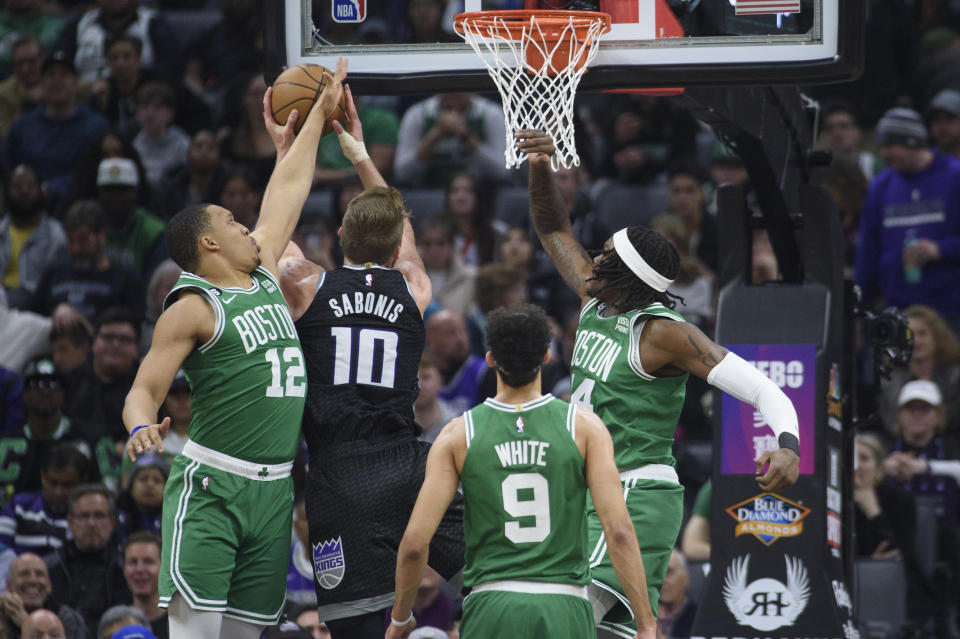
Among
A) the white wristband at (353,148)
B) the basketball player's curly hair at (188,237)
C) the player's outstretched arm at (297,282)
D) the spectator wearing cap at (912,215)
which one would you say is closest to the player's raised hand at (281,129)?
the white wristband at (353,148)

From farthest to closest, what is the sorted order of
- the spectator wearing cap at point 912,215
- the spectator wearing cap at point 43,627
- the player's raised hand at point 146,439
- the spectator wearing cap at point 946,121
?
the spectator wearing cap at point 946,121 < the spectator wearing cap at point 912,215 < the spectator wearing cap at point 43,627 < the player's raised hand at point 146,439

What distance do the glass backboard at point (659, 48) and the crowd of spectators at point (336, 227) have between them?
1.28 m

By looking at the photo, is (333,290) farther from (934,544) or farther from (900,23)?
(900,23)

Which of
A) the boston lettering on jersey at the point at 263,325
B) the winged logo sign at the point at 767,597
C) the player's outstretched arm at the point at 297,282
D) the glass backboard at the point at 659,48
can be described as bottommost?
the winged logo sign at the point at 767,597

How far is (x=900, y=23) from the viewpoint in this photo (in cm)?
1375

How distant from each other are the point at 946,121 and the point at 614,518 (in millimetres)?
7825

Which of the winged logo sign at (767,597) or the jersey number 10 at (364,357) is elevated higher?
the jersey number 10 at (364,357)

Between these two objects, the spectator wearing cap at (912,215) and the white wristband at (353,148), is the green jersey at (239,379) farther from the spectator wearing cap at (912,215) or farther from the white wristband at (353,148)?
the spectator wearing cap at (912,215)

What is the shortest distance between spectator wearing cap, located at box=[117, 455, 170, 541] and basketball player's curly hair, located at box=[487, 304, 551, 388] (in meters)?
4.58

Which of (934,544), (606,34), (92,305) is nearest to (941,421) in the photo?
(934,544)

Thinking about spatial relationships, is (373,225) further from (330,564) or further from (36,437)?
(36,437)

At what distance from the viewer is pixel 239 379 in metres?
6.08

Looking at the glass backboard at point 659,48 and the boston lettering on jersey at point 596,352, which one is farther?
the glass backboard at point 659,48

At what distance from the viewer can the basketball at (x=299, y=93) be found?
674 cm
